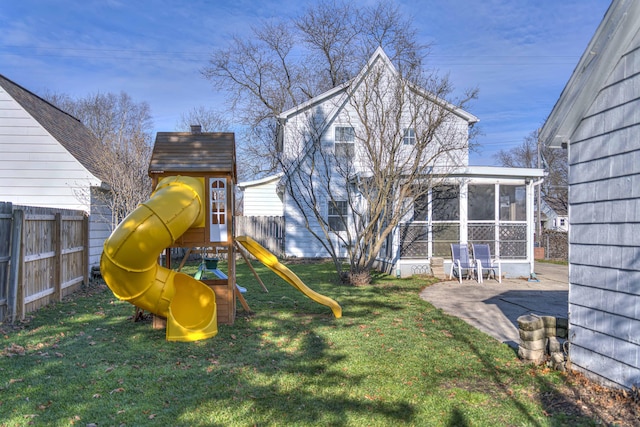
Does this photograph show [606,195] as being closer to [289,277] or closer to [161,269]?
[289,277]

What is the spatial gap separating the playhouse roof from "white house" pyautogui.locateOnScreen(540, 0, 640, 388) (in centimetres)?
502

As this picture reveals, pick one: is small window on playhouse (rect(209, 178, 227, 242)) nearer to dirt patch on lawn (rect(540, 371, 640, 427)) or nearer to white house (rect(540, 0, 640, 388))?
white house (rect(540, 0, 640, 388))

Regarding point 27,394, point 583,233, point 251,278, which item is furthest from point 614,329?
point 251,278

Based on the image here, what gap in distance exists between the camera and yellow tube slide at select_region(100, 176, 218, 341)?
5.75 m

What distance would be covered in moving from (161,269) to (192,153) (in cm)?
209

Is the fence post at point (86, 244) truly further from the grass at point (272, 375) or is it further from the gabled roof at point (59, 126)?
the grass at point (272, 375)

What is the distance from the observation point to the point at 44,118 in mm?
13227

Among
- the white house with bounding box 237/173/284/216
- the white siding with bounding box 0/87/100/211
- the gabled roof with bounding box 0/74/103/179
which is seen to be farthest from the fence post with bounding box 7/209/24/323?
the white house with bounding box 237/173/284/216

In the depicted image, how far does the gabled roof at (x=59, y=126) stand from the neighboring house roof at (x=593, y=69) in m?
Result: 12.0

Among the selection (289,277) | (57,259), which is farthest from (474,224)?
(57,259)

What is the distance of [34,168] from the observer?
12.5m

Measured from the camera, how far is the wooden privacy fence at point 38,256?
712 centimetres

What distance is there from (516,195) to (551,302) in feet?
16.3

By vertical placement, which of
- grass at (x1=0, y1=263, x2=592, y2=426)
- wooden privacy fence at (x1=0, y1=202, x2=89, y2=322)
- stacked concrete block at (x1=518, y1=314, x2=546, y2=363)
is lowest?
grass at (x1=0, y1=263, x2=592, y2=426)
